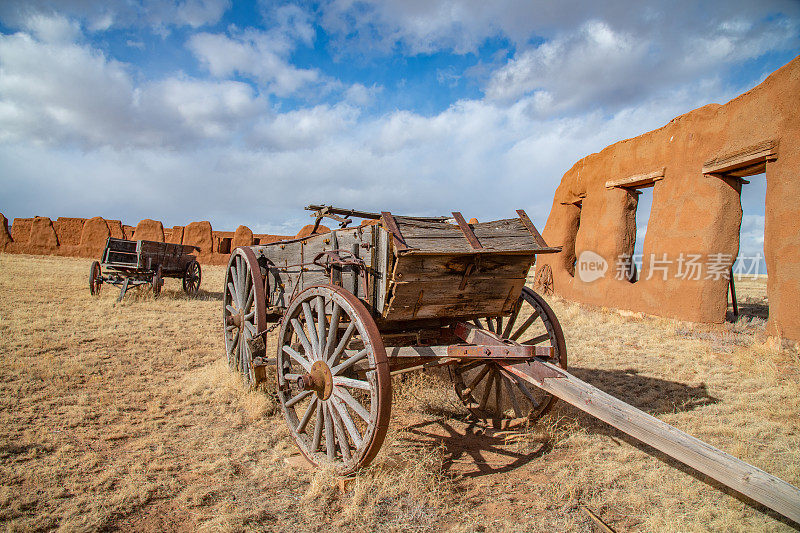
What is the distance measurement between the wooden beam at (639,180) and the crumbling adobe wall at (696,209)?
8cm

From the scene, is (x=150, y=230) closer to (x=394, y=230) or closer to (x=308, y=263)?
(x=308, y=263)

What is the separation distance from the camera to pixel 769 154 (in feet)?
20.4

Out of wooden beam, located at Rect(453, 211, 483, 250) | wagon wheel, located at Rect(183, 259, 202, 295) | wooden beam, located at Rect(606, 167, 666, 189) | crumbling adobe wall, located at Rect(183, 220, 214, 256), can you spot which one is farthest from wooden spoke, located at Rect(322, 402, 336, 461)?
crumbling adobe wall, located at Rect(183, 220, 214, 256)

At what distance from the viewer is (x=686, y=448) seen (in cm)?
192

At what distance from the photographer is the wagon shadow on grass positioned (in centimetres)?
325

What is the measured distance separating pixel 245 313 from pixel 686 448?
3980 millimetres

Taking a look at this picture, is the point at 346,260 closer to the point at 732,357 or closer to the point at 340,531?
the point at 340,531

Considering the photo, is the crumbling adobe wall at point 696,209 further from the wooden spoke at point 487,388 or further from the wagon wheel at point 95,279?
the wagon wheel at point 95,279

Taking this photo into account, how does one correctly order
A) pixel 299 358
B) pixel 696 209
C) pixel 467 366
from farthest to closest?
pixel 696 209 → pixel 467 366 → pixel 299 358

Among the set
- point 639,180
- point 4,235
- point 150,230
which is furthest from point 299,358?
point 4,235

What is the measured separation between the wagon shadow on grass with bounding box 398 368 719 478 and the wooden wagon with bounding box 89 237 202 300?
828cm

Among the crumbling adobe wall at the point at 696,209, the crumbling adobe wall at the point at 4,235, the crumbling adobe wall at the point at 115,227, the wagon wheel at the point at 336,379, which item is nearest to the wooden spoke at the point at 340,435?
the wagon wheel at the point at 336,379

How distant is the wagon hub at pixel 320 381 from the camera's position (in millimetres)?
2898

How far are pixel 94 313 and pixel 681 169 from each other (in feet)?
36.4
